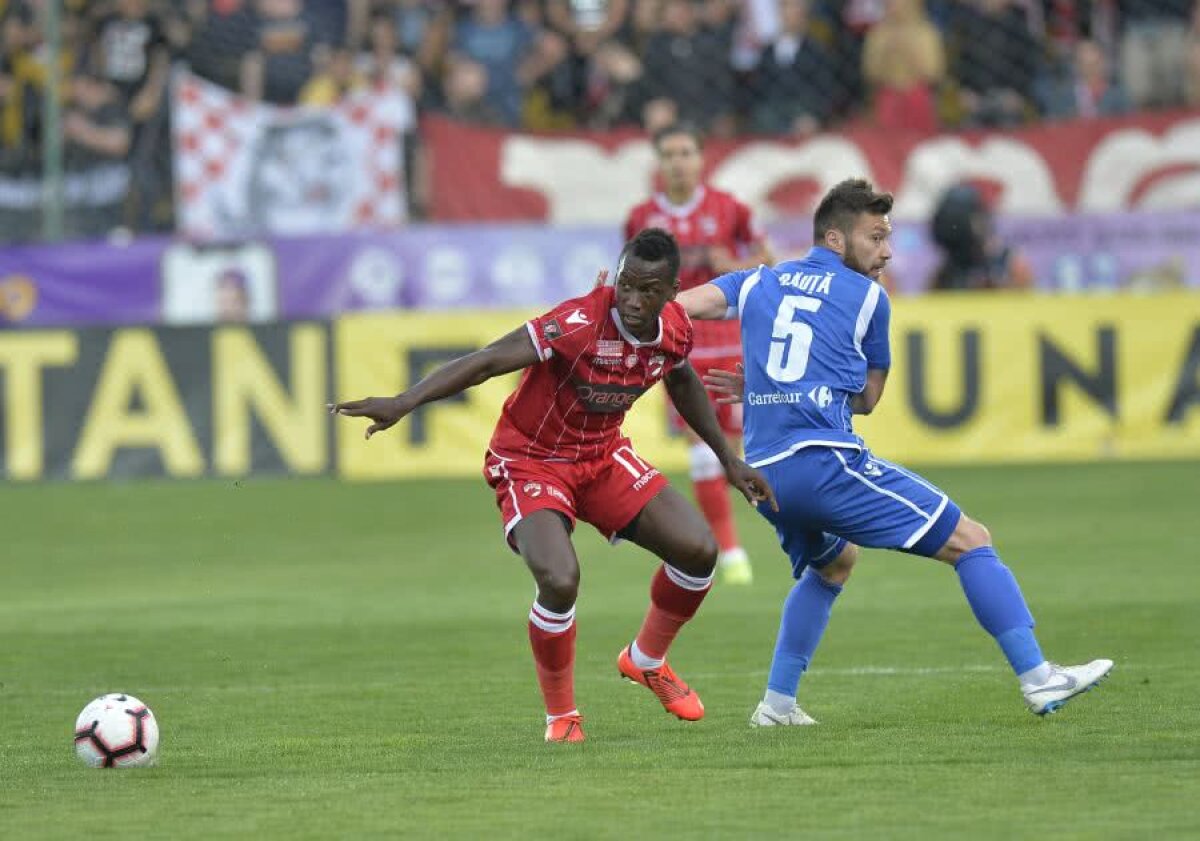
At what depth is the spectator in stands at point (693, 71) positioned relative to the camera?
2052 centimetres

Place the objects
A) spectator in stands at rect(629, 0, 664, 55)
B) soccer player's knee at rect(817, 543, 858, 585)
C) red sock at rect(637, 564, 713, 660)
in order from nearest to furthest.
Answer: soccer player's knee at rect(817, 543, 858, 585)
red sock at rect(637, 564, 713, 660)
spectator in stands at rect(629, 0, 664, 55)

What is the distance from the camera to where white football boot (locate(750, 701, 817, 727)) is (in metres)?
7.66

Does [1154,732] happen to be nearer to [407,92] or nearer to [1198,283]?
[1198,283]

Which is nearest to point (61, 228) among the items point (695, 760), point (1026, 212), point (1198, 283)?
point (1026, 212)

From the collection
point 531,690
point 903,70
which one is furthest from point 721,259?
point 903,70

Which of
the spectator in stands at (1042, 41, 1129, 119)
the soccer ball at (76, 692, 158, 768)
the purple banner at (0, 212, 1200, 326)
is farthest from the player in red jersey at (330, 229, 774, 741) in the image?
the spectator in stands at (1042, 41, 1129, 119)

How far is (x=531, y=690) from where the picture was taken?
29.0 ft

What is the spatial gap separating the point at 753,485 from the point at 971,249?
11.6 metres

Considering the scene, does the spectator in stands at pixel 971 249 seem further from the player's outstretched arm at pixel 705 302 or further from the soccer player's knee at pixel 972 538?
the soccer player's knee at pixel 972 538

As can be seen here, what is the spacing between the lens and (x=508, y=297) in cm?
1953

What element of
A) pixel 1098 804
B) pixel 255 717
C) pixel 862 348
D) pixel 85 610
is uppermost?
pixel 862 348

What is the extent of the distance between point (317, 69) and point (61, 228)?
2.86 m

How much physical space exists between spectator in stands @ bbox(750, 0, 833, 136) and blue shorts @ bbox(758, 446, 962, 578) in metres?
13.2

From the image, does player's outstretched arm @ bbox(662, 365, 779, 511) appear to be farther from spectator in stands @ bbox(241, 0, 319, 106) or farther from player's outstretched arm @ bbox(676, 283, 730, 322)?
spectator in stands @ bbox(241, 0, 319, 106)
